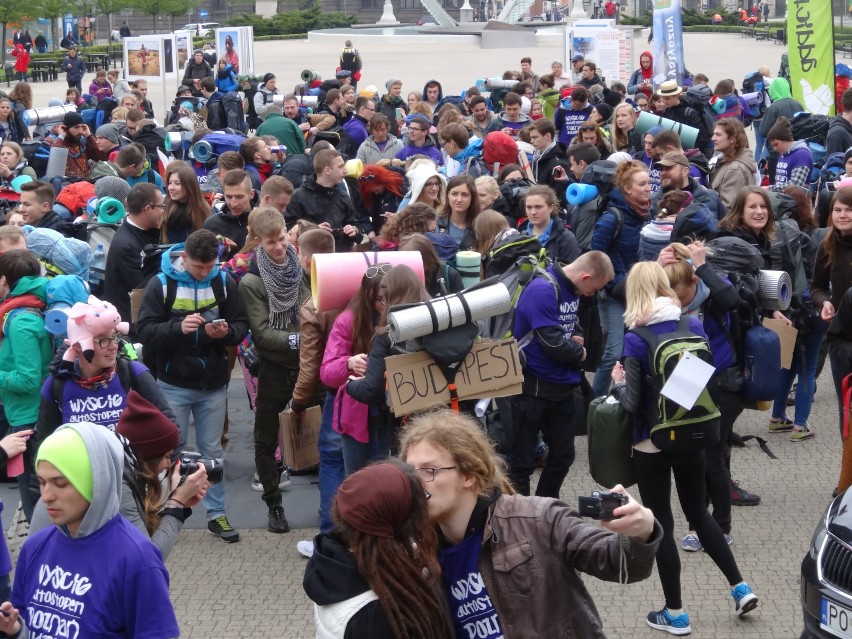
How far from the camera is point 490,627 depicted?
137 inches

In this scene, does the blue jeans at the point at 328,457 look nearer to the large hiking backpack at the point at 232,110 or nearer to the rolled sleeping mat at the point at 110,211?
the rolled sleeping mat at the point at 110,211

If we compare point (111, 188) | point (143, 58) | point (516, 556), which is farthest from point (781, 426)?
point (143, 58)

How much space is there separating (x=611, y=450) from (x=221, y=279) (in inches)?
101

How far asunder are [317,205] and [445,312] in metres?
4.27

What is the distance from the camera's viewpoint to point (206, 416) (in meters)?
7.07

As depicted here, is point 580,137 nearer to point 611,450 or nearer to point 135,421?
point 611,450

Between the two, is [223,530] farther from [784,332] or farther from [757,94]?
[757,94]

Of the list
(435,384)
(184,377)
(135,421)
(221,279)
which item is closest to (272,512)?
(184,377)

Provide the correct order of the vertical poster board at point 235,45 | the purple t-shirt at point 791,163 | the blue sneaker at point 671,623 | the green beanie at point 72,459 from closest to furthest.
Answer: the green beanie at point 72,459
the blue sneaker at point 671,623
the purple t-shirt at point 791,163
the vertical poster board at point 235,45

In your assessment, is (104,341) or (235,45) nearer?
(104,341)

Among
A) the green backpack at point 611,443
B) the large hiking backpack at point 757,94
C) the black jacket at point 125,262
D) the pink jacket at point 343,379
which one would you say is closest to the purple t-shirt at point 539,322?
the green backpack at point 611,443

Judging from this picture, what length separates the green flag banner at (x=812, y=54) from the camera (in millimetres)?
15172

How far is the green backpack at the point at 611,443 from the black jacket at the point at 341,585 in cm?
262

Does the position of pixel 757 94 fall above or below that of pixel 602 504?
above
